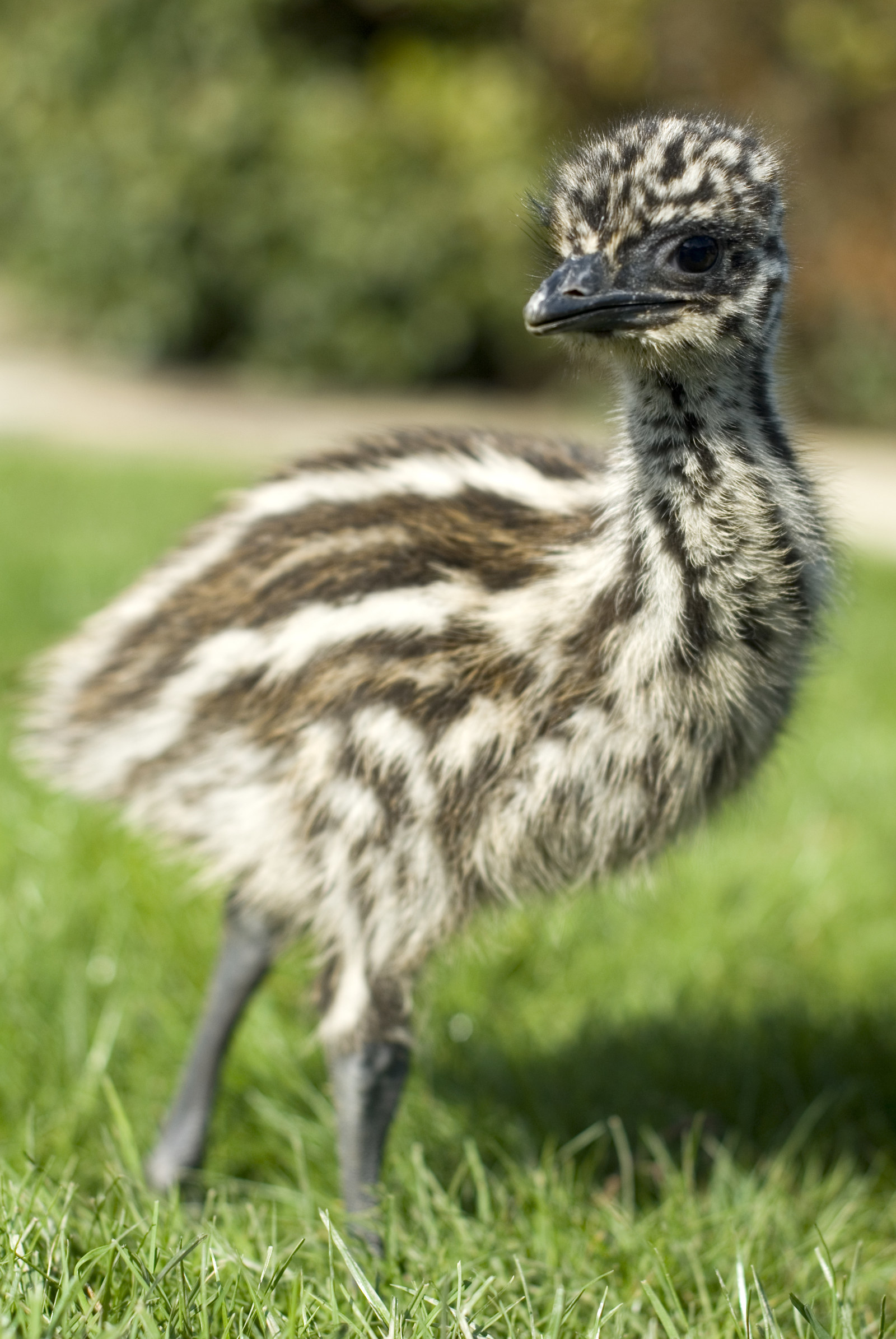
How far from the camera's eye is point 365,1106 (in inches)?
113

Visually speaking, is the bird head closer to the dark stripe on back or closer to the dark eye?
the dark eye

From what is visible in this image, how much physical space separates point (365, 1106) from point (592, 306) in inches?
60.3

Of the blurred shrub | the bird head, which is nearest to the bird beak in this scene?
the bird head

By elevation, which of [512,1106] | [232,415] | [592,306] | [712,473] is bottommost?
[512,1106]

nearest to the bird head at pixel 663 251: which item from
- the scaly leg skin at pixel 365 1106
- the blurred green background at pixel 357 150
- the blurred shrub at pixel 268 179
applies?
the scaly leg skin at pixel 365 1106

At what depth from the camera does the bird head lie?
2.45m

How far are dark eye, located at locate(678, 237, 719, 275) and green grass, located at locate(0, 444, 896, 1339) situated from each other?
33.8 inches

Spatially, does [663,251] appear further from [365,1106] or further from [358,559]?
[365,1106]

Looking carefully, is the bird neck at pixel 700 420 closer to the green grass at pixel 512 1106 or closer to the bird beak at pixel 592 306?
the bird beak at pixel 592 306

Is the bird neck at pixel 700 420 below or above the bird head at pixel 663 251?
below

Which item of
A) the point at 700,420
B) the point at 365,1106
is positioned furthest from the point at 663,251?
the point at 365,1106

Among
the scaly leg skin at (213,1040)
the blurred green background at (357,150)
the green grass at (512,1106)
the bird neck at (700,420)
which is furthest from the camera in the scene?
the blurred green background at (357,150)

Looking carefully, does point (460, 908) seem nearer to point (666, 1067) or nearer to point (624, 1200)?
point (624, 1200)

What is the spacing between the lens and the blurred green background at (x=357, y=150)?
15.0m
